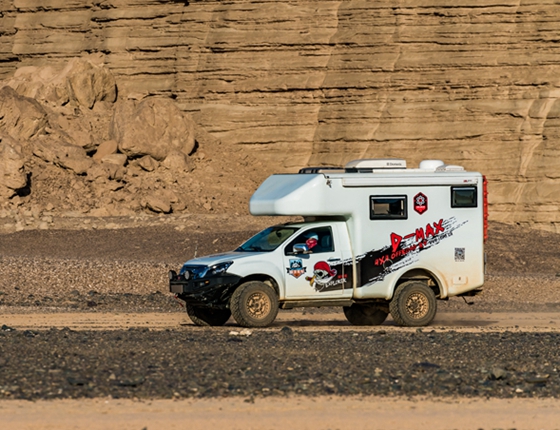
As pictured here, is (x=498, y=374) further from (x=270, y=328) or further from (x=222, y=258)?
(x=222, y=258)

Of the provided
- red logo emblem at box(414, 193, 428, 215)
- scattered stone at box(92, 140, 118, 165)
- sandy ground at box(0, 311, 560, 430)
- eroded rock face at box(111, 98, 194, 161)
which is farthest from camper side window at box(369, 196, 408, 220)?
scattered stone at box(92, 140, 118, 165)

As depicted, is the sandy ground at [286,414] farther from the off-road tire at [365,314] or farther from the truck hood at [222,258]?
the off-road tire at [365,314]

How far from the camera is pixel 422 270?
19078 millimetres

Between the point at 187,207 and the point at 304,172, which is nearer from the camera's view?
the point at 304,172

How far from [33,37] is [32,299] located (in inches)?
1337

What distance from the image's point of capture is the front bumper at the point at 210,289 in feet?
58.7

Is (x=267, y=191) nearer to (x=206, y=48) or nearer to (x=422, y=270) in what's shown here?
(x=422, y=270)

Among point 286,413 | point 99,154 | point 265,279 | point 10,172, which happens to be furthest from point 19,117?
point 286,413

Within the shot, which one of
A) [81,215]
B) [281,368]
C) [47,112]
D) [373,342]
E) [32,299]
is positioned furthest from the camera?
[47,112]

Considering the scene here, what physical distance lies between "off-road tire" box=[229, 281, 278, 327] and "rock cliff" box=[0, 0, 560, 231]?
2722cm

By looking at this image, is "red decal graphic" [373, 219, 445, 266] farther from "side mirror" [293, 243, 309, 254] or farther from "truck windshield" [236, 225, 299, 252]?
"truck windshield" [236, 225, 299, 252]

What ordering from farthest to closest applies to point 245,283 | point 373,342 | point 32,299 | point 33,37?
point 33,37, point 32,299, point 245,283, point 373,342

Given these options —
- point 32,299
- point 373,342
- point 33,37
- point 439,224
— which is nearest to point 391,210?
point 439,224

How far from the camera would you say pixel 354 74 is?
4834 cm
